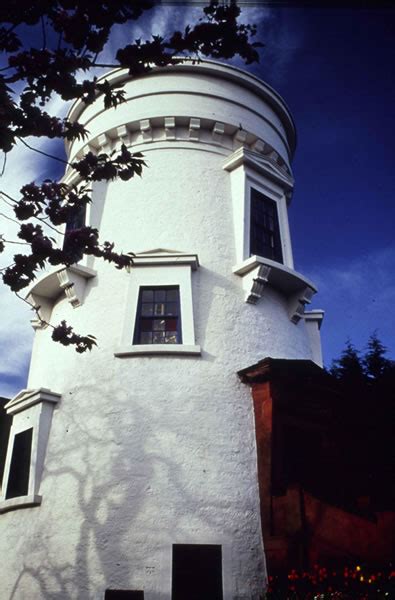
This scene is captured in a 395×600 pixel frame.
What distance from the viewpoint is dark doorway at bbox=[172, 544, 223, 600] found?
8047 mm

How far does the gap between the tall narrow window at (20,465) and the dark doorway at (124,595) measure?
2.65 meters

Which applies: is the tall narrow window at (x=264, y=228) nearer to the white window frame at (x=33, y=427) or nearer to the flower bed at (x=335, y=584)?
the white window frame at (x=33, y=427)

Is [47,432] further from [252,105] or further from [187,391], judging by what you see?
[252,105]

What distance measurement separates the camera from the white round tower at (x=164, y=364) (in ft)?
27.2

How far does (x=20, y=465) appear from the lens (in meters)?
10.0

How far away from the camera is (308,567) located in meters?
7.55

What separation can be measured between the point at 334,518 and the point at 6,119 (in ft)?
23.0

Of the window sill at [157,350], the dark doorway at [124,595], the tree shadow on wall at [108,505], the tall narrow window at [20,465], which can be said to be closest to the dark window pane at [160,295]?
the window sill at [157,350]

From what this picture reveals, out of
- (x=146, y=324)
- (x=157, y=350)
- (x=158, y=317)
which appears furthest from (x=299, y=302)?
(x=157, y=350)

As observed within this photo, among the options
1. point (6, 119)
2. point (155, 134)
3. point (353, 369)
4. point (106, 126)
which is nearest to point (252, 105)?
point (155, 134)

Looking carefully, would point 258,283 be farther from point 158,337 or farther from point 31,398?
point 31,398

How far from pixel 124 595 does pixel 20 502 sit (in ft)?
8.72

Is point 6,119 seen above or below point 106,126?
below

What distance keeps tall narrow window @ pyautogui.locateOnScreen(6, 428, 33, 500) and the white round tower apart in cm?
4
